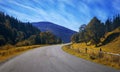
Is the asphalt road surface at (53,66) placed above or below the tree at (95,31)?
Result: below

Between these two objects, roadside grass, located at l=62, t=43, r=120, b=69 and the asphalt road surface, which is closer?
the asphalt road surface

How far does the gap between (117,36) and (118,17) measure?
76.4 meters

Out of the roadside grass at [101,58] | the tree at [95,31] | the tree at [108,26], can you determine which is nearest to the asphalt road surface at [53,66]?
the roadside grass at [101,58]

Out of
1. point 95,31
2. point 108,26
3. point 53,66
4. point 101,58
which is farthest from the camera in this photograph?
point 108,26

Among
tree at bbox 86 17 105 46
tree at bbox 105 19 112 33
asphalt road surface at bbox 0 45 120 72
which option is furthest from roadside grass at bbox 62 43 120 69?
tree at bbox 105 19 112 33

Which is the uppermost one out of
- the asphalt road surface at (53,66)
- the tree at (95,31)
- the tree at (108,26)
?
the tree at (108,26)

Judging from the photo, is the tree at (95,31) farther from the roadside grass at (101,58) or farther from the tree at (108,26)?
the tree at (108,26)

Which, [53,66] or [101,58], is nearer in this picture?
[53,66]

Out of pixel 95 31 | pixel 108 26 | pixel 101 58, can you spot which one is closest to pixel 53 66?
pixel 101 58

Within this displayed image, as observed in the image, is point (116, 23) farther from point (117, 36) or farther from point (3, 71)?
point (3, 71)

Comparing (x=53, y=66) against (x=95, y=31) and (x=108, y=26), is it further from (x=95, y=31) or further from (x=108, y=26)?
(x=108, y=26)

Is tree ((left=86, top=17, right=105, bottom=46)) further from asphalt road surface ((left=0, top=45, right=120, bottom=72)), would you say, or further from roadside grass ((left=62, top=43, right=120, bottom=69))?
asphalt road surface ((left=0, top=45, right=120, bottom=72))

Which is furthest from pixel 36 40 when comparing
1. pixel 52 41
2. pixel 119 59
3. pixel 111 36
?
pixel 119 59

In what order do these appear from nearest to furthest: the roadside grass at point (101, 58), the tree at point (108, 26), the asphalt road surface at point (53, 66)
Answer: the asphalt road surface at point (53, 66) < the roadside grass at point (101, 58) < the tree at point (108, 26)
